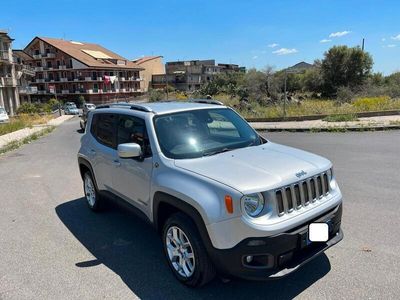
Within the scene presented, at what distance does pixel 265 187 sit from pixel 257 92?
28.3 m

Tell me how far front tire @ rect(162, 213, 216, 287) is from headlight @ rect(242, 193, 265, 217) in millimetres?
547

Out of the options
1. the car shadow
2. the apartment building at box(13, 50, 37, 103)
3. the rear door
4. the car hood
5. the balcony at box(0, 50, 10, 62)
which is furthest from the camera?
the apartment building at box(13, 50, 37, 103)

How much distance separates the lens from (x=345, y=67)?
136ft

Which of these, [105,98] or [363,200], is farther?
[105,98]

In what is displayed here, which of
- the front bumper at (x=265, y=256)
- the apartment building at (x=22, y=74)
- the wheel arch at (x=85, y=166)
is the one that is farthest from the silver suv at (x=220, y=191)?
the apartment building at (x=22, y=74)

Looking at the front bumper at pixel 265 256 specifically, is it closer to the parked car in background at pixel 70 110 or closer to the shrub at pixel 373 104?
the shrub at pixel 373 104

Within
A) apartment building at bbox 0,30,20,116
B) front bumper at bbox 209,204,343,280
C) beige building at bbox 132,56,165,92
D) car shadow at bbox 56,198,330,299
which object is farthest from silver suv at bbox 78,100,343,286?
beige building at bbox 132,56,165,92

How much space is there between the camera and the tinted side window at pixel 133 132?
3831 mm

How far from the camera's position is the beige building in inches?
3464

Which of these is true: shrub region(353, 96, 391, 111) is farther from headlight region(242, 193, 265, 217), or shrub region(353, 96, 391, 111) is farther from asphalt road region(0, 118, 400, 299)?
headlight region(242, 193, 265, 217)

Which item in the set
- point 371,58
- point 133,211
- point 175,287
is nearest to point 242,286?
point 175,287

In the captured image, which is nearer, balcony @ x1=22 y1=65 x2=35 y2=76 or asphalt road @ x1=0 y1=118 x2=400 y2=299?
asphalt road @ x1=0 y1=118 x2=400 y2=299

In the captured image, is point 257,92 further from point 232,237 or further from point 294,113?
point 232,237

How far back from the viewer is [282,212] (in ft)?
9.46
